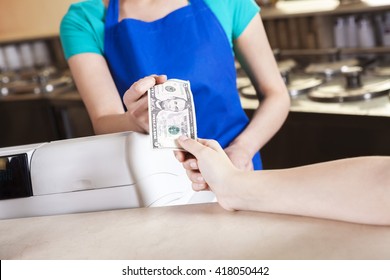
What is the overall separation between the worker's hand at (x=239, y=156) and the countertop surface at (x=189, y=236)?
20.7 inches

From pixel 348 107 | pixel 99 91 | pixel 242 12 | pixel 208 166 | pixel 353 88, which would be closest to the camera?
pixel 208 166

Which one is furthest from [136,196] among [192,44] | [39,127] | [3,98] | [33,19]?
[33,19]

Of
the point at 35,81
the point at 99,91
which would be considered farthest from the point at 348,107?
the point at 35,81

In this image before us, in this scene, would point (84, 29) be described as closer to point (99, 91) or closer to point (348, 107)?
point (99, 91)

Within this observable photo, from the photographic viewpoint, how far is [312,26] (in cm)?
371

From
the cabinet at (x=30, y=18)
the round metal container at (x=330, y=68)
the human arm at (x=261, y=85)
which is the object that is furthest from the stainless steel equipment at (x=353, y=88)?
the cabinet at (x=30, y=18)

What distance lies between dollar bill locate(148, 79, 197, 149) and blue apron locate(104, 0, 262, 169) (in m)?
0.37

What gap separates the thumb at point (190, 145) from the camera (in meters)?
1.40

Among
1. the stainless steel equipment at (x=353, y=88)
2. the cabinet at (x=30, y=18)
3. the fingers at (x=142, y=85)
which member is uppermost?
the cabinet at (x=30, y=18)

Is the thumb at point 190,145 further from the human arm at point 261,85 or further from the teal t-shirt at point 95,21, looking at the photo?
the teal t-shirt at point 95,21

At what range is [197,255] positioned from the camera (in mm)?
1057

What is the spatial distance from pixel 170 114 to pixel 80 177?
294 millimetres

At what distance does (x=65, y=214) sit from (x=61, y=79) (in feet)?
11.3
